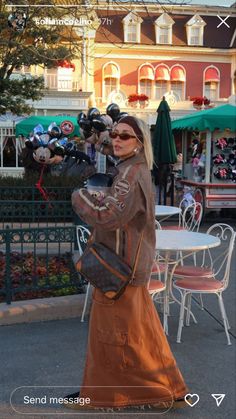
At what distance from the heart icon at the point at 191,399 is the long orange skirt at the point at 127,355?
7.9 inches

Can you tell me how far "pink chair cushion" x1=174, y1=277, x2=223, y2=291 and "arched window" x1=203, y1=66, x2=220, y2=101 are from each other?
29.1 metres

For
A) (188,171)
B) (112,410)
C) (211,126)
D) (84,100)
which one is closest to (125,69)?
A: (84,100)

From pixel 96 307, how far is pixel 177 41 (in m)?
31.9

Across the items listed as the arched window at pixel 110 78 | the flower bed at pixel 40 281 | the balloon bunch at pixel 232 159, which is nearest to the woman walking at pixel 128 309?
the flower bed at pixel 40 281

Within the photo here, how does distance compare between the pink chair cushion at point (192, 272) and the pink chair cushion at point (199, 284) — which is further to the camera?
the pink chair cushion at point (192, 272)

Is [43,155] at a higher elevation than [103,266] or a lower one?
higher

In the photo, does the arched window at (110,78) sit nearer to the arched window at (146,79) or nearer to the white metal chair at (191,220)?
the arched window at (146,79)

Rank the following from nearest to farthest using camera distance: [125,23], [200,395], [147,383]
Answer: [147,383] < [200,395] < [125,23]

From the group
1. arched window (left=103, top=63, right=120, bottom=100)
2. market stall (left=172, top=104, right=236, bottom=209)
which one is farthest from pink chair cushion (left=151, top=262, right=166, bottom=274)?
arched window (left=103, top=63, right=120, bottom=100)

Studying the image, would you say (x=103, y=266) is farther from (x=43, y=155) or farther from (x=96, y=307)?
(x=43, y=155)

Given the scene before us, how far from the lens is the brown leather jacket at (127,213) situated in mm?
2562

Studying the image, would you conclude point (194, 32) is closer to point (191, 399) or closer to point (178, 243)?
point (178, 243)

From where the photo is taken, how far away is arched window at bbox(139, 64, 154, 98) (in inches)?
1233

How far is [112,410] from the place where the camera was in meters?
2.94
